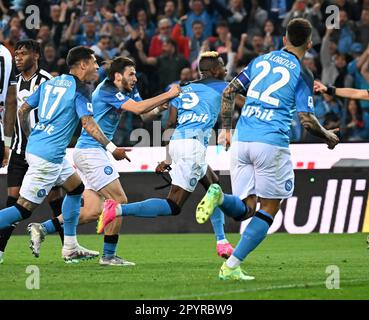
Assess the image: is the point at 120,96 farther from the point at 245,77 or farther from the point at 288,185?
the point at 288,185

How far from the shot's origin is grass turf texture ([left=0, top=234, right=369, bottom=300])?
834 cm

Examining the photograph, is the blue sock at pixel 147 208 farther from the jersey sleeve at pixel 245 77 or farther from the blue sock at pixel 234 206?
the jersey sleeve at pixel 245 77

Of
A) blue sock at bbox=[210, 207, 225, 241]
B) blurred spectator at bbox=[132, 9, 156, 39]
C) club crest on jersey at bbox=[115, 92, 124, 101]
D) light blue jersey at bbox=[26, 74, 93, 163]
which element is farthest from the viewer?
blurred spectator at bbox=[132, 9, 156, 39]

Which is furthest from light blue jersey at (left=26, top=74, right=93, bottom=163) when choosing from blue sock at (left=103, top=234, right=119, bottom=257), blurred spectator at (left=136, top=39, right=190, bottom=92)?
blurred spectator at (left=136, top=39, right=190, bottom=92)

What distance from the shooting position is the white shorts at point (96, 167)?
1102 centimetres

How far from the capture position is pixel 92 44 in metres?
19.4

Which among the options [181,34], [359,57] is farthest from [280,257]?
[181,34]

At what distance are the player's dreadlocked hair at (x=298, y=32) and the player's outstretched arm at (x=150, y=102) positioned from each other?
126 cm

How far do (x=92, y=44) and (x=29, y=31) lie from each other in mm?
1500

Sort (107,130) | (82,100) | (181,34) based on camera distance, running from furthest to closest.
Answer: (181,34) < (107,130) < (82,100)

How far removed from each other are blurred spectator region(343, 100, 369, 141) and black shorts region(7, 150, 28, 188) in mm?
6905

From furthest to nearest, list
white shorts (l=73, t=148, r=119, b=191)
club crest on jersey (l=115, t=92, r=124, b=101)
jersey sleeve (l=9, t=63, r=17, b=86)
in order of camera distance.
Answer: jersey sleeve (l=9, t=63, r=17, b=86) < white shorts (l=73, t=148, r=119, b=191) < club crest on jersey (l=115, t=92, r=124, b=101)

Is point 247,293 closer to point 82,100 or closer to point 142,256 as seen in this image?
point 82,100

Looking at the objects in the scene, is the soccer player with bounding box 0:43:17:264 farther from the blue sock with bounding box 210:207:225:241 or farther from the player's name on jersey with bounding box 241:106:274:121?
the player's name on jersey with bounding box 241:106:274:121
